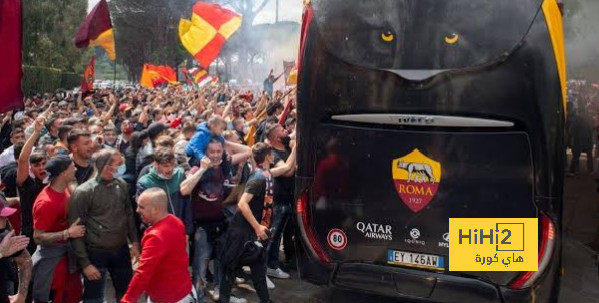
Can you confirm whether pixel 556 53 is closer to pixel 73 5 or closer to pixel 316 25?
pixel 316 25

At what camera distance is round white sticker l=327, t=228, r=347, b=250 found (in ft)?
16.1

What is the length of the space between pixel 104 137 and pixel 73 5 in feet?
121

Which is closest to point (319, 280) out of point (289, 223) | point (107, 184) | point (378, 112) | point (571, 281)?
point (378, 112)

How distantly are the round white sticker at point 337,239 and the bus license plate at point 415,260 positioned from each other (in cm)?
40

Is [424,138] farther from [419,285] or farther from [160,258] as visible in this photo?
[160,258]

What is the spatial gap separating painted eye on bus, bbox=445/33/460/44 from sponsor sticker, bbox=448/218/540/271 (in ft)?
4.35

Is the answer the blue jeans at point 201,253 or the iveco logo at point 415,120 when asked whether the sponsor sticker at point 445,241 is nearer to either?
the iveco logo at point 415,120

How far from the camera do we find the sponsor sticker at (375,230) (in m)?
4.70

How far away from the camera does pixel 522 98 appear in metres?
4.20

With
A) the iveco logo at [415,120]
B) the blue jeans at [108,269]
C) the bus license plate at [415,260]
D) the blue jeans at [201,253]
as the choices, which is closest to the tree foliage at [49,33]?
the blue jeans at [201,253]

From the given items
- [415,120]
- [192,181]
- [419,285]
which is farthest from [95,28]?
[419,285]

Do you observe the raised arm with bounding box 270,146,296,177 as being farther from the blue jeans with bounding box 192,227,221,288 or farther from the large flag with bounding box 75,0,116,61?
the large flag with bounding box 75,0,116,61

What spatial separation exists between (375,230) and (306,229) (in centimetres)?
62

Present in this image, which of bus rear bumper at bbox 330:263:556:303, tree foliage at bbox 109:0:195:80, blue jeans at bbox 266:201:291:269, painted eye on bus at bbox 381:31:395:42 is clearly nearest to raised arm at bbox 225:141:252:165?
blue jeans at bbox 266:201:291:269
